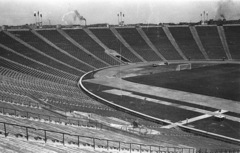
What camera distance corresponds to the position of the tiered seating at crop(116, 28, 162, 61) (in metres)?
77.9

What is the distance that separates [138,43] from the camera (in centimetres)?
8356

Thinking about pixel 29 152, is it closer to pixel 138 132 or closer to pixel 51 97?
pixel 138 132

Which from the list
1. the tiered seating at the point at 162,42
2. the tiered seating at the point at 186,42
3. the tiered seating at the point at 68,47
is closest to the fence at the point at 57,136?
the tiered seating at the point at 68,47

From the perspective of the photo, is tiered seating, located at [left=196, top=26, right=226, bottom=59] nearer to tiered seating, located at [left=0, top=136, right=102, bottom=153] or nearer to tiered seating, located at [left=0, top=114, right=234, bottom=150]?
tiered seating, located at [left=0, top=114, right=234, bottom=150]

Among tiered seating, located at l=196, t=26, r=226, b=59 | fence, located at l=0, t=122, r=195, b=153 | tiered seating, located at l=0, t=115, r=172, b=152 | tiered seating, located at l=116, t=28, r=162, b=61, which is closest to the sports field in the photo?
tiered seating, located at l=196, t=26, r=226, b=59

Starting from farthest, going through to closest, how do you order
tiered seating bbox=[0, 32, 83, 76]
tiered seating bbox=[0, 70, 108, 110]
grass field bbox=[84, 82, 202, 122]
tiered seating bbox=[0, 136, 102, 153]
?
1. tiered seating bbox=[0, 32, 83, 76]
2. grass field bbox=[84, 82, 202, 122]
3. tiered seating bbox=[0, 70, 108, 110]
4. tiered seating bbox=[0, 136, 102, 153]

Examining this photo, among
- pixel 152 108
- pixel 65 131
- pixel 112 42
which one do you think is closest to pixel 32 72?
pixel 152 108

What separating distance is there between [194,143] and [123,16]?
81430 mm

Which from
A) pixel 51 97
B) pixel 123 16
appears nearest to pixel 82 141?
pixel 51 97

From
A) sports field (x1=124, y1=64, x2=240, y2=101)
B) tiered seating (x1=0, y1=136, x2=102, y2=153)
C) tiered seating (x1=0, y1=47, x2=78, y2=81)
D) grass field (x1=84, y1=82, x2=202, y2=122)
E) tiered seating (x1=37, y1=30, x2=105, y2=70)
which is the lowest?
grass field (x1=84, y1=82, x2=202, y2=122)

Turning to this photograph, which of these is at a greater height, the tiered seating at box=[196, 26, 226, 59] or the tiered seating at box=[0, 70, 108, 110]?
the tiered seating at box=[196, 26, 226, 59]

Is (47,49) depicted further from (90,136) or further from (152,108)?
(90,136)

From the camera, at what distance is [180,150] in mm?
20031

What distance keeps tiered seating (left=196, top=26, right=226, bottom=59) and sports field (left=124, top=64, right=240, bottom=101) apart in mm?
13128
